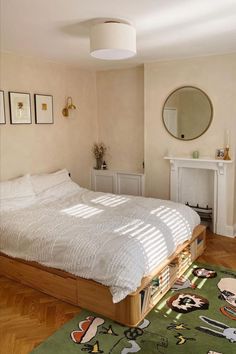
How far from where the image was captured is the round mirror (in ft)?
14.3

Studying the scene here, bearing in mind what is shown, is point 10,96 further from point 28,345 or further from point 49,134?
point 28,345

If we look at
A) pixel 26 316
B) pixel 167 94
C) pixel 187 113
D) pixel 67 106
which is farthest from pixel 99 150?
pixel 26 316

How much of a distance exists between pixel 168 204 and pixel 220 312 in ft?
4.61

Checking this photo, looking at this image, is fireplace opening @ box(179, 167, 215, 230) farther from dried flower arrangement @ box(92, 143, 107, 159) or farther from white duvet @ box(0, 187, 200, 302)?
dried flower arrangement @ box(92, 143, 107, 159)

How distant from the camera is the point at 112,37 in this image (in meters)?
2.70

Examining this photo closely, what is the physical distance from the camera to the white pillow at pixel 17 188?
375cm

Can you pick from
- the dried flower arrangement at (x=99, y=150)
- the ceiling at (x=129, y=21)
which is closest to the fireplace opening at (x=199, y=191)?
the dried flower arrangement at (x=99, y=150)

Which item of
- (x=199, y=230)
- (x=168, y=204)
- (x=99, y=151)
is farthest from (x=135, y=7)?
(x=99, y=151)

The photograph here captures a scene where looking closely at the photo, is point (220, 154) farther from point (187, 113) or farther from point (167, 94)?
point (167, 94)

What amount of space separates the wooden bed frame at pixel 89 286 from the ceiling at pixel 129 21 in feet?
7.13

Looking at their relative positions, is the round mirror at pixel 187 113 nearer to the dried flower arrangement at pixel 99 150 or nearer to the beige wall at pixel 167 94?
the beige wall at pixel 167 94

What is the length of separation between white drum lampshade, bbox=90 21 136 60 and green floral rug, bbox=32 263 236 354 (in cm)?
229

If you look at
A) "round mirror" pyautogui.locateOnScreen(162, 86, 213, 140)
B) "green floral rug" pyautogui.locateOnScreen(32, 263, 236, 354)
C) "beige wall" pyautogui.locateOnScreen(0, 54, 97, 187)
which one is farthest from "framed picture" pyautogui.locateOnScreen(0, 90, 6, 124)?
"green floral rug" pyautogui.locateOnScreen(32, 263, 236, 354)

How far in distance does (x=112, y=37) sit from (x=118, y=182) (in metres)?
3.00
